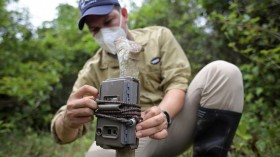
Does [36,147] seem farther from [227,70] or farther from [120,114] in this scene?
[120,114]

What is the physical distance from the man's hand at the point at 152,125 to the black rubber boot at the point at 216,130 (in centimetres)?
42

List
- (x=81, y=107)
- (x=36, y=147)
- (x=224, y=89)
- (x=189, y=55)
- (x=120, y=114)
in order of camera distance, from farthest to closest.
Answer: (x=189, y=55) < (x=36, y=147) < (x=224, y=89) < (x=81, y=107) < (x=120, y=114)

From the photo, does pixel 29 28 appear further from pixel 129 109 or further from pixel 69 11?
pixel 129 109

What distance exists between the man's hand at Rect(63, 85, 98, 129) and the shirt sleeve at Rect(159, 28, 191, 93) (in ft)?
1.86

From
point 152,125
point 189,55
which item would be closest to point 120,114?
point 152,125

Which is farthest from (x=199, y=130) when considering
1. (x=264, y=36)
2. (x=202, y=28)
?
(x=202, y=28)

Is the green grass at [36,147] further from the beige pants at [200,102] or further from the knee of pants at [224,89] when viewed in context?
the knee of pants at [224,89]

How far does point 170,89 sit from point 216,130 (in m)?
0.29

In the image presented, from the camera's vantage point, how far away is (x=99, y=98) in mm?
1049

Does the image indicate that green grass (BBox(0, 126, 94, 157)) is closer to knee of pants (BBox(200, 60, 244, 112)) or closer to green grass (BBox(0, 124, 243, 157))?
green grass (BBox(0, 124, 243, 157))

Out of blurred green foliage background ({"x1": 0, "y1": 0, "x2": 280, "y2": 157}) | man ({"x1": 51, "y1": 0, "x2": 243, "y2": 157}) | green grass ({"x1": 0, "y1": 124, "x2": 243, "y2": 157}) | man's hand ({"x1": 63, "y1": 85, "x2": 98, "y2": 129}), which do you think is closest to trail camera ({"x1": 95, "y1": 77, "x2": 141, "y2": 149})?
man's hand ({"x1": 63, "y1": 85, "x2": 98, "y2": 129})

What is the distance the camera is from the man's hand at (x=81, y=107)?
1.02m

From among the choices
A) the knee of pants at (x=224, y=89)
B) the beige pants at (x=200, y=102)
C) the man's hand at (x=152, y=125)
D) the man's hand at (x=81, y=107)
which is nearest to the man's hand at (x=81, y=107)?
the man's hand at (x=81, y=107)

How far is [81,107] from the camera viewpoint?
1042 millimetres
